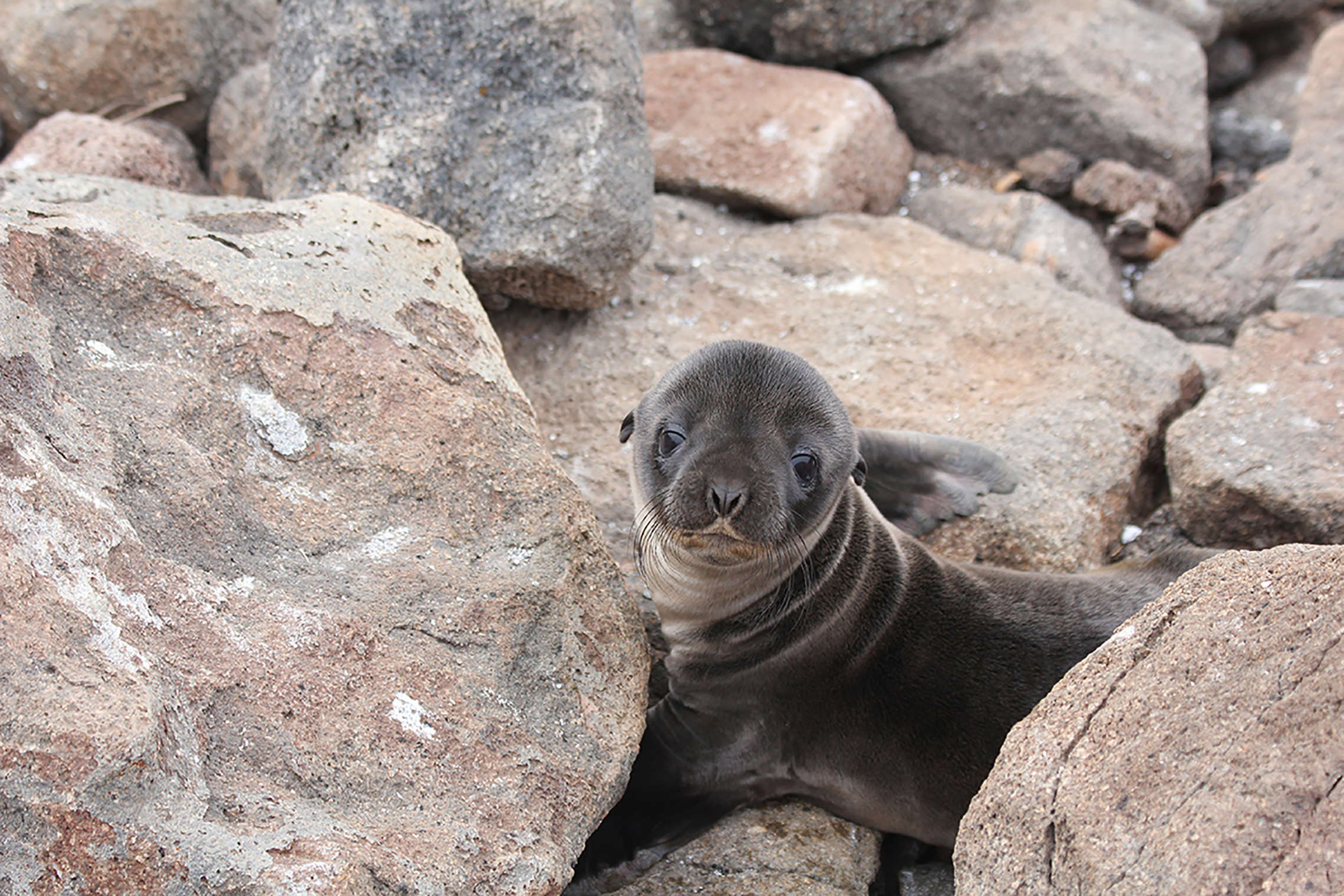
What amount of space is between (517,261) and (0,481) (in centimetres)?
255

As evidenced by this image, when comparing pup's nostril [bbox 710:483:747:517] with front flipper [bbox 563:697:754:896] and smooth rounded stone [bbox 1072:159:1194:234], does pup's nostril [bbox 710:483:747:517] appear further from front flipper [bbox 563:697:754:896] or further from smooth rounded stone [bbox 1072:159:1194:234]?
smooth rounded stone [bbox 1072:159:1194:234]

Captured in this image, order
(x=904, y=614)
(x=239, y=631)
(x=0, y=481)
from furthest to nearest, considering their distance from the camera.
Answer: (x=904, y=614), (x=239, y=631), (x=0, y=481)

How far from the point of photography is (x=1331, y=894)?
6.21 ft

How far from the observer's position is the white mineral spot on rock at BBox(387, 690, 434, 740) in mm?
2846

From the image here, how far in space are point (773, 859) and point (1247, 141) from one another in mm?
6208

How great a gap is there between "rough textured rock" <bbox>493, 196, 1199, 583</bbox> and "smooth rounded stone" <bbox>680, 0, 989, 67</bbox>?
4.73 ft

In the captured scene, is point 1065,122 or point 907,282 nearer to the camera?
point 907,282

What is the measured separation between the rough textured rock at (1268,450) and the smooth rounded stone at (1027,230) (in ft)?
4.64

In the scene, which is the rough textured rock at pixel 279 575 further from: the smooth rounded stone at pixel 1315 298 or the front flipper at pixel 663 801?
the smooth rounded stone at pixel 1315 298

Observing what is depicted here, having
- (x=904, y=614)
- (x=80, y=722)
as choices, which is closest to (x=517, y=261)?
(x=904, y=614)

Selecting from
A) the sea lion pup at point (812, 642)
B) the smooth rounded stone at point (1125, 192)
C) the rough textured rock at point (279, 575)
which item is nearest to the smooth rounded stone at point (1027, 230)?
the smooth rounded stone at point (1125, 192)

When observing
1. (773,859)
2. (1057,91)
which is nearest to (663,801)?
(773,859)

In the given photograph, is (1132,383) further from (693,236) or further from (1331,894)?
(1331,894)

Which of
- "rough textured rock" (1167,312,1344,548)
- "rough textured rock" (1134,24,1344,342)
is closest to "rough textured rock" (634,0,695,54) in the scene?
"rough textured rock" (1134,24,1344,342)
